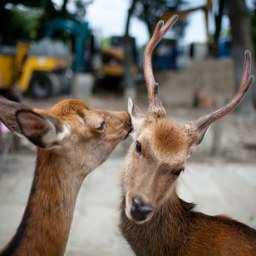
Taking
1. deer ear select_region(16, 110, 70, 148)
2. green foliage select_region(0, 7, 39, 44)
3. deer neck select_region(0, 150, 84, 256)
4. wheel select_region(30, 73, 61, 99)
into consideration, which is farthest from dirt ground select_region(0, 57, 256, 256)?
green foliage select_region(0, 7, 39, 44)

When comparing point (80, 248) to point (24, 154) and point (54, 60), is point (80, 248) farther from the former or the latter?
point (54, 60)

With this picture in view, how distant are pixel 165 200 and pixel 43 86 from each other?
14.0 meters

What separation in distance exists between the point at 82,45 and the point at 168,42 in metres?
6.39

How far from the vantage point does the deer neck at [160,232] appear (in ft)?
12.2

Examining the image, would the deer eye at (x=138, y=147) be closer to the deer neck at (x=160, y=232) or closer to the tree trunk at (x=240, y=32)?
the deer neck at (x=160, y=232)

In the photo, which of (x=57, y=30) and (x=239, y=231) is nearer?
(x=239, y=231)

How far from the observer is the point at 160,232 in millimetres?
3752

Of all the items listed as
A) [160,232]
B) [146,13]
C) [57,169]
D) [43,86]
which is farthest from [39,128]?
[43,86]

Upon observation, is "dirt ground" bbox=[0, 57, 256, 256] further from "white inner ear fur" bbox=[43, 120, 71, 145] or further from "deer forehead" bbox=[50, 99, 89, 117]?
"white inner ear fur" bbox=[43, 120, 71, 145]

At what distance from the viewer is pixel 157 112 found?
377cm

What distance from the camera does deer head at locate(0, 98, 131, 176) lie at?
2.96 meters

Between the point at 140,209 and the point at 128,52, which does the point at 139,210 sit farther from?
the point at 128,52

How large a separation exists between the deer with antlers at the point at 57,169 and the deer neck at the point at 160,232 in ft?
1.71

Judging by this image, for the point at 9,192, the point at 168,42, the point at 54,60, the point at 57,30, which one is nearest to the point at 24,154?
the point at 9,192
